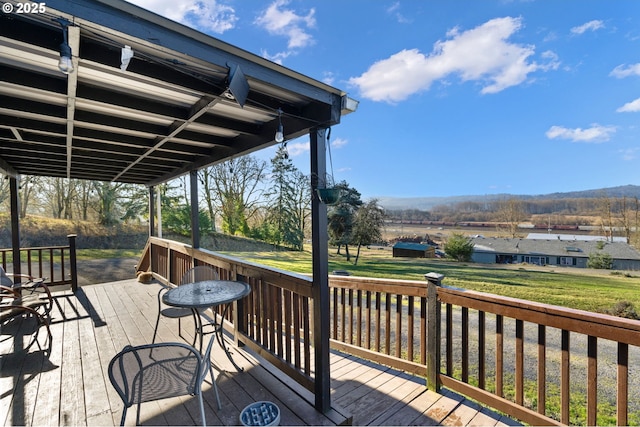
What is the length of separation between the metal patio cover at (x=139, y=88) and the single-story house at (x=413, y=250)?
899 inches

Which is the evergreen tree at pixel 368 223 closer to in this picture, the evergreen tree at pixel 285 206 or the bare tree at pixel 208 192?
the evergreen tree at pixel 285 206

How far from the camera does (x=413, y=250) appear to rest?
25.0 m

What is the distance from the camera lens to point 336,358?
299 cm

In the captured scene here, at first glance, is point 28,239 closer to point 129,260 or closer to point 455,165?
point 129,260

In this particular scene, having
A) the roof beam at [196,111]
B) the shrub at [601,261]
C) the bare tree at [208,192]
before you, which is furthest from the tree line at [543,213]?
the roof beam at [196,111]

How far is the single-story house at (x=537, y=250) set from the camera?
25.2 m

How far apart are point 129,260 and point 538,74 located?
1660 inches

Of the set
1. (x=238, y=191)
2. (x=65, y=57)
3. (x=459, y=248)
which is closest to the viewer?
Result: (x=65, y=57)

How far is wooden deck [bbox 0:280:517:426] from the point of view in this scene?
6.37 ft

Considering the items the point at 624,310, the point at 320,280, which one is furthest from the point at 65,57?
the point at 624,310

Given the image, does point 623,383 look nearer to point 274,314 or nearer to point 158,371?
point 274,314

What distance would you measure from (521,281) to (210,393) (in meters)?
20.4

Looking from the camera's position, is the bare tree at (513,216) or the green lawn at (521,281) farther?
the bare tree at (513,216)

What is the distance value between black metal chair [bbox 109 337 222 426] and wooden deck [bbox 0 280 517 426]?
61cm
